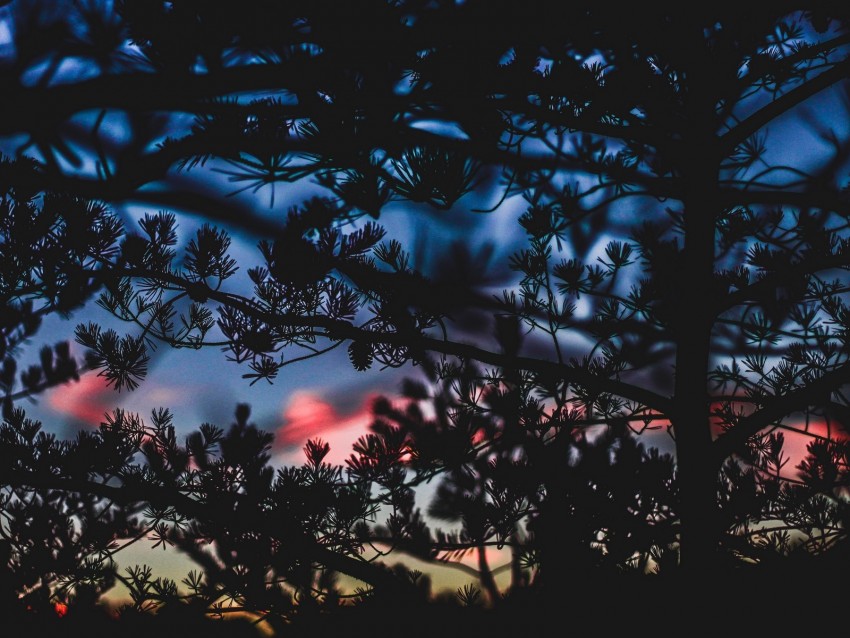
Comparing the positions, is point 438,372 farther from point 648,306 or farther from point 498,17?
point 498,17

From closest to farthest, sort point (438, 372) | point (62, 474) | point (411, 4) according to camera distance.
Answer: point (411, 4) < point (62, 474) < point (438, 372)

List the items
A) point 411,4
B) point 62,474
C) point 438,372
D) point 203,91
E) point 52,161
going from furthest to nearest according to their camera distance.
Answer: point 52,161 → point 438,372 → point 62,474 → point 411,4 → point 203,91

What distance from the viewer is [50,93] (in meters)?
3.33

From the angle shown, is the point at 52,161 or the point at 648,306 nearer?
the point at 648,306

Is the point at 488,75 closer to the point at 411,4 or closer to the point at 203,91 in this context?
the point at 411,4

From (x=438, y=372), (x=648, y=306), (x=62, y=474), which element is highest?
(x=648, y=306)

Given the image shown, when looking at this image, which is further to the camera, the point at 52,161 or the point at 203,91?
the point at 52,161

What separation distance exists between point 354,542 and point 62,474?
1.16 m

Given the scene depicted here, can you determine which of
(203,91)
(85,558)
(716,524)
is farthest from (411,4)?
(85,558)

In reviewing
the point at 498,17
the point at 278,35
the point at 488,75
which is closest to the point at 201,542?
the point at 278,35

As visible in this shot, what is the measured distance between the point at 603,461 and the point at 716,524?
0.46 metres

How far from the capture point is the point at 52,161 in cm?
314

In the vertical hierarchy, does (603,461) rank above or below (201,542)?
above

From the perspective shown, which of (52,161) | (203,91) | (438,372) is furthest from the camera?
(52,161)
